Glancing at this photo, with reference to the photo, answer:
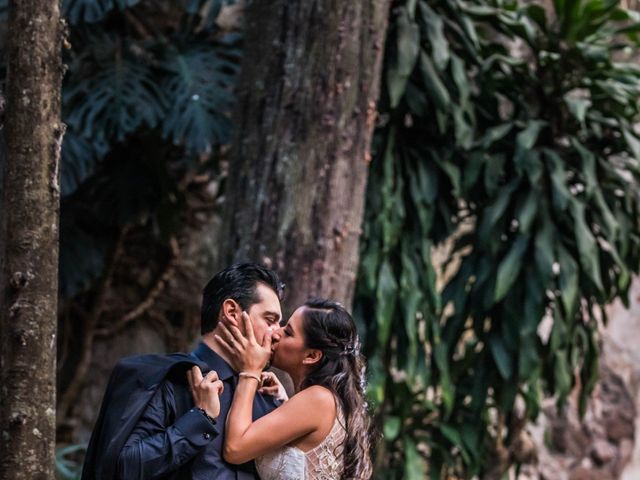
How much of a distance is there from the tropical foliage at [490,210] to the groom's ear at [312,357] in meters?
3.41

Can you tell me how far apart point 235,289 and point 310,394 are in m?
0.35

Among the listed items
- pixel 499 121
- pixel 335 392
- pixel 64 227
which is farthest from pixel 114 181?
pixel 335 392

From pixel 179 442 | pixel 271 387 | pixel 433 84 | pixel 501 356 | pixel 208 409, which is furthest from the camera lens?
pixel 501 356

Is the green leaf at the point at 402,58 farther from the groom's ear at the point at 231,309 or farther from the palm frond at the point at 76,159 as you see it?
the groom's ear at the point at 231,309

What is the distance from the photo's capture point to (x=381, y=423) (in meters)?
6.97

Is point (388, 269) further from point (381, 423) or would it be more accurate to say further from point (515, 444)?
point (515, 444)

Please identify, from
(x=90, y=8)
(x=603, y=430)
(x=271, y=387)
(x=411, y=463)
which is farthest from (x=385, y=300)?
(x=603, y=430)

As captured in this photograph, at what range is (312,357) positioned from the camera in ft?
9.86

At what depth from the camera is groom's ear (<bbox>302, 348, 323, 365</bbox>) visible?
2998mm

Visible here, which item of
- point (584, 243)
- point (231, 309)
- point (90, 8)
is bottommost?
point (584, 243)

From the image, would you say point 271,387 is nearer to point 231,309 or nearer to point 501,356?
point 231,309

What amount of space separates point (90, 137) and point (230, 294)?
13.6 feet

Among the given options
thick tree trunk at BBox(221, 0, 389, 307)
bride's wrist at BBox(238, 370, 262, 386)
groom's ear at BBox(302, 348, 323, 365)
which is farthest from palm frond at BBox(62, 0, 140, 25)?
bride's wrist at BBox(238, 370, 262, 386)

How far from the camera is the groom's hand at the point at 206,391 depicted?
2746 mm
